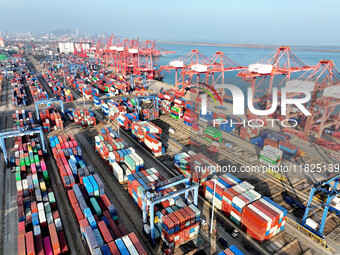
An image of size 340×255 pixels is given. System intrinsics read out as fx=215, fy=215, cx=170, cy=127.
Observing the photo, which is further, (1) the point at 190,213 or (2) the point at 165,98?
(2) the point at 165,98

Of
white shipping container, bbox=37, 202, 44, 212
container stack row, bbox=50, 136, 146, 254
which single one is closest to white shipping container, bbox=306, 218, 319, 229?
container stack row, bbox=50, 136, 146, 254

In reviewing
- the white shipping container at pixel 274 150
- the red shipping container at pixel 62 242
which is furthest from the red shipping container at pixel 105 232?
the white shipping container at pixel 274 150

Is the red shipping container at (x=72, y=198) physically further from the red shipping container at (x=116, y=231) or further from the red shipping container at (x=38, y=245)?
the red shipping container at (x=116, y=231)

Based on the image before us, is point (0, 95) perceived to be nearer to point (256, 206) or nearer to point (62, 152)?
point (62, 152)

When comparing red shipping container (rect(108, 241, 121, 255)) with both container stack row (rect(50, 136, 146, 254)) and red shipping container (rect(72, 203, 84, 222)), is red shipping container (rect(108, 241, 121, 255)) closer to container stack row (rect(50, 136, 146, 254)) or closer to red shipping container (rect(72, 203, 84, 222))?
container stack row (rect(50, 136, 146, 254))

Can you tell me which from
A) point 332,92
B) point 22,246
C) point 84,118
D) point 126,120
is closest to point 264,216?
point 22,246

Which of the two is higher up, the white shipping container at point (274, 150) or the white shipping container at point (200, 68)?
the white shipping container at point (200, 68)

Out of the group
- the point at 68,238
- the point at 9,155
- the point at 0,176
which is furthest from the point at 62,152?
the point at 68,238

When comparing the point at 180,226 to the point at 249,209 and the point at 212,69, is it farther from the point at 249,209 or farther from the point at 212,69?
the point at 212,69
